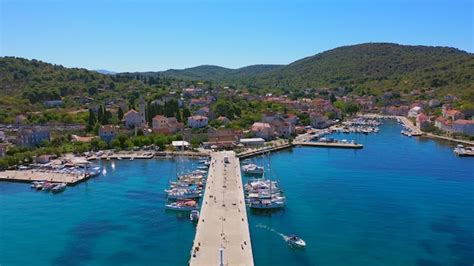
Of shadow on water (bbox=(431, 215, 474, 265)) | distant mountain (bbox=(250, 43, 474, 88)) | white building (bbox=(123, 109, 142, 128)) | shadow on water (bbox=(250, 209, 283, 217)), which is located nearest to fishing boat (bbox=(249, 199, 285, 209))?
shadow on water (bbox=(250, 209, 283, 217))

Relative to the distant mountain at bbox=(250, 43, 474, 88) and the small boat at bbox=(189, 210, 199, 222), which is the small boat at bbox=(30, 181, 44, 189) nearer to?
the small boat at bbox=(189, 210, 199, 222)

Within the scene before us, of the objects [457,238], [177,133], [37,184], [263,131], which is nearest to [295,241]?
[457,238]

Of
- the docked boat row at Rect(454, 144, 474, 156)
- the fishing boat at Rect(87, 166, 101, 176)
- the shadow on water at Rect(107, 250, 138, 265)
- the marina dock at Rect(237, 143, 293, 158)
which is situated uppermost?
the docked boat row at Rect(454, 144, 474, 156)

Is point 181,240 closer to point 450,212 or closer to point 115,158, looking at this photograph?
point 450,212

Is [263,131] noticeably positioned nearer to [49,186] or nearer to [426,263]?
[49,186]

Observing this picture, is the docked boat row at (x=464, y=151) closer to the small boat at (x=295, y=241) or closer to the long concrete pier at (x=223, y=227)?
the long concrete pier at (x=223, y=227)


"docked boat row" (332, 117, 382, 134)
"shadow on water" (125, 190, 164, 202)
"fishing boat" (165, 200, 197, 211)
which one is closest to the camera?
"fishing boat" (165, 200, 197, 211)
